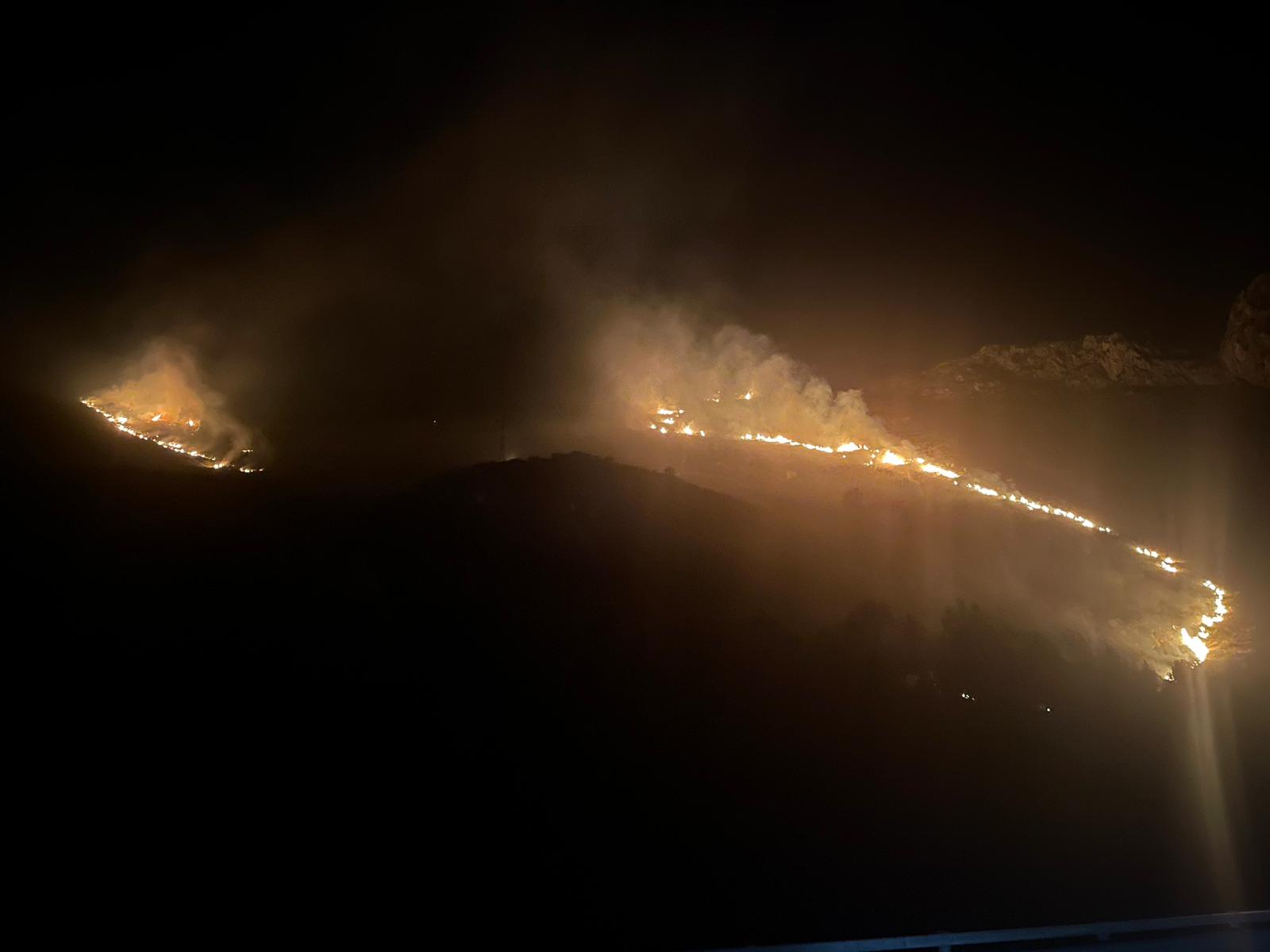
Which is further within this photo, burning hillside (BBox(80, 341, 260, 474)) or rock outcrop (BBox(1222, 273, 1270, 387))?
rock outcrop (BBox(1222, 273, 1270, 387))

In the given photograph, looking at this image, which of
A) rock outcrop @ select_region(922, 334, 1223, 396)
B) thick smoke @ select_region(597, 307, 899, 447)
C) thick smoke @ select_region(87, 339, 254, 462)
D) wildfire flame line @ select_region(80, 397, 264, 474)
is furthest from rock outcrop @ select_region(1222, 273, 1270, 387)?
thick smoke @ select_region(87, 339, 254, 462)

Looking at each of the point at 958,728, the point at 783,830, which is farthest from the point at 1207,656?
the point at 783,830

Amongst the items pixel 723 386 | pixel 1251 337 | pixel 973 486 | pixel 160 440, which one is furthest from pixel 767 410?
pixel 160 440

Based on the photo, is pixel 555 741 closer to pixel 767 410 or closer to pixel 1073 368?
pixel 767 410

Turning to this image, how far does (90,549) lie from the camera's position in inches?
506

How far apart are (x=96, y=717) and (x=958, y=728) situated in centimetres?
1167

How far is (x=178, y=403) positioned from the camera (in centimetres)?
2188

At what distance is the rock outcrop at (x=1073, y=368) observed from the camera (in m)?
28.4

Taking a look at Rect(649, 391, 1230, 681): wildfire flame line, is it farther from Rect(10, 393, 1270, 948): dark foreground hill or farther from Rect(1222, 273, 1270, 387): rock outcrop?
Rect(1222, 273, 1270, 387): rock outcrop

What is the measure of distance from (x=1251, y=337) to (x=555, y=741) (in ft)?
96.5

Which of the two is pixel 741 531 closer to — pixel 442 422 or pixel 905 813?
pixel 905 813

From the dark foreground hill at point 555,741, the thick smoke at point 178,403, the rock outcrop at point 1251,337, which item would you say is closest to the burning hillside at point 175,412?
the thick smoke at point 178,403

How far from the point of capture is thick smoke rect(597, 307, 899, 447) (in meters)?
25.2

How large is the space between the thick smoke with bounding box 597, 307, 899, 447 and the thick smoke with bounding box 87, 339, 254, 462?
1250 cm
